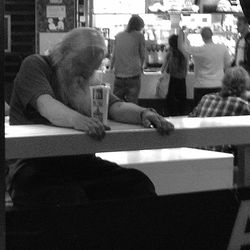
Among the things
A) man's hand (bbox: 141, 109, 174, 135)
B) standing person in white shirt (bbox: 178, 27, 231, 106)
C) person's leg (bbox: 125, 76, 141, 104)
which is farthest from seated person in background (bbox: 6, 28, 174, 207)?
standing person in white shirt (bbox: 178, 27, 231, 106)

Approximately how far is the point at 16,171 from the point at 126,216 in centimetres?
41

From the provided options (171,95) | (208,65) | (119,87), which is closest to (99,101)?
(119,87)

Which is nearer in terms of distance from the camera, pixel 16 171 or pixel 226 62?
pixel 16 171

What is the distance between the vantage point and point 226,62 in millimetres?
5383

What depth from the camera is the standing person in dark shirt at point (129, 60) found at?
449 centimetres

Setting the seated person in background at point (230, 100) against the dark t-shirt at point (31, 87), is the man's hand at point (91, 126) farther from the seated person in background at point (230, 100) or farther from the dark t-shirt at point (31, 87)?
the seated person in background at point (230, 100)

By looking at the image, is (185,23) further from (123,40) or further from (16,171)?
(16,171)

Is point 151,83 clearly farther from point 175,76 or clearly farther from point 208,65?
point 208,65

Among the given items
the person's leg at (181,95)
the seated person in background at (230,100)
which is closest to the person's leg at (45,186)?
the seated person in background at (230,100)

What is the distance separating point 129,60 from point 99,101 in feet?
8.72

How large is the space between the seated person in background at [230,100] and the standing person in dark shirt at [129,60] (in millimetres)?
716

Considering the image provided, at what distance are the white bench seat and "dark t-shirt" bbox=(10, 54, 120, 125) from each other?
0.95 feet

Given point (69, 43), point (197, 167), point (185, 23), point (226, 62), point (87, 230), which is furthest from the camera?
point (185, 23)

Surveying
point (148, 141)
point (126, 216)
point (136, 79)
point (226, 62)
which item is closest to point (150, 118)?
point (148, 141)
